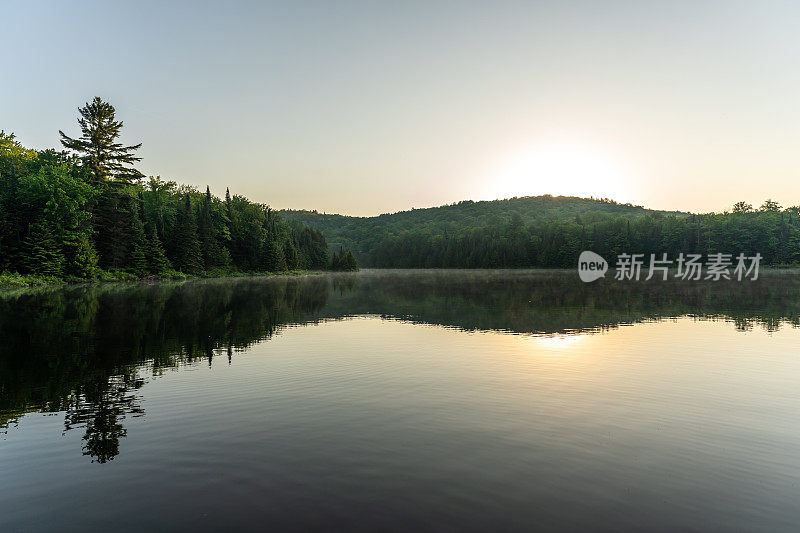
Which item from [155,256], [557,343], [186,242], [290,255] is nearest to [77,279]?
[155,256]

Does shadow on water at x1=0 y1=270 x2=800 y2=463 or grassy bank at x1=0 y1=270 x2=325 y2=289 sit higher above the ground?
shadow on water at x1=0 y1=270 x2=800 y2=463

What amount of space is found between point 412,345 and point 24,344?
68.4 ft

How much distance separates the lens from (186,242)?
11688cm

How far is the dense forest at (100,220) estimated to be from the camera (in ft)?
256

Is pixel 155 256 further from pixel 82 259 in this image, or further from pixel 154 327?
pixel 154 327

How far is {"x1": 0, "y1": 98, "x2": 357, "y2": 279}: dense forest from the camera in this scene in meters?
78.1

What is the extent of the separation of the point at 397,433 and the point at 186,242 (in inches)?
4669

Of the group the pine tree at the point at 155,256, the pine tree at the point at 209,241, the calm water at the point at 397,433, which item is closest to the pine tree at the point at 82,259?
the pine tree at the point at 155,256

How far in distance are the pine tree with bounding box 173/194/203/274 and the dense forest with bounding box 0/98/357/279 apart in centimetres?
23

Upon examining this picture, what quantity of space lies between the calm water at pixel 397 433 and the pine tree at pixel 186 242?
316 ft

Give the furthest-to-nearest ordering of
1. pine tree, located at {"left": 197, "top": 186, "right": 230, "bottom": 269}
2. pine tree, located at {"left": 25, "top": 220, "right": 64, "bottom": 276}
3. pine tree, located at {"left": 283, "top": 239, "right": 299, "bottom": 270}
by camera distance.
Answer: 1. pine tree, located at {"left": 283, "top": 239, "right": 299, "bottom": 270}
2. pine tree, located at {"left": 197, "top": 186, "right": 230, "bottom": 269}
3. pine tree, located at {"left": 25, "top": 220, "right": 64, "bottom": 276}

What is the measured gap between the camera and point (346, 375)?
19.0 metres

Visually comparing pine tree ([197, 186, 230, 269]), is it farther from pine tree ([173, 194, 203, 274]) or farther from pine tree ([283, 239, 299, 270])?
pine tree ([283, 239, 299, 270])

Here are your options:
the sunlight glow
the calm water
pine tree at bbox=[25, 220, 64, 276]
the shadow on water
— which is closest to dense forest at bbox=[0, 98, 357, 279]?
pine tree at bbox=[25, 220, 64, 276]
